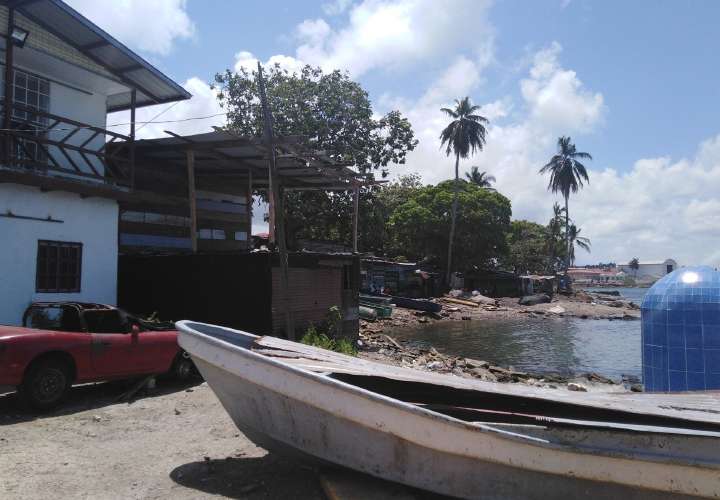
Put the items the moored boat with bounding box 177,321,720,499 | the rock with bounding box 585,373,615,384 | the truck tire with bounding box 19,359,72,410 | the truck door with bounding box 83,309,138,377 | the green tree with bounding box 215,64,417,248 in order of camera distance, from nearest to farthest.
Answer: the moored boat with bounding box 177,321,720,499, the truck tire with bounding box 19,359,72,410, the truck door with bounding box 83,309,138,377, the rock with bounding box 585,373,615,384, the green tree with bounding box 215,64,417,248

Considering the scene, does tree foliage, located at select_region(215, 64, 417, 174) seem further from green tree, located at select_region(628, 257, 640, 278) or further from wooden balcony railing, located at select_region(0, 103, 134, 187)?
green tree, located at select_region(628, 257, 640, 278)

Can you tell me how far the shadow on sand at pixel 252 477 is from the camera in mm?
4758

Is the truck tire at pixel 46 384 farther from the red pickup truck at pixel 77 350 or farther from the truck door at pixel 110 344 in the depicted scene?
the truck door at pixel 110 344

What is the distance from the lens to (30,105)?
12.0m

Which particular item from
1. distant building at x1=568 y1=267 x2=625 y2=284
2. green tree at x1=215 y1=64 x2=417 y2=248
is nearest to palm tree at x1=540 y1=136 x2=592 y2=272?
green tree at x1=215 y1=64 x2=417 y2=248

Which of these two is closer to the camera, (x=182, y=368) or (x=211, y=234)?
(x=182, y=368)

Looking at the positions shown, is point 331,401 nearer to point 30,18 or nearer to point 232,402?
point 232,402

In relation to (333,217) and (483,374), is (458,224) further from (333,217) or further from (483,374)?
(483,374)

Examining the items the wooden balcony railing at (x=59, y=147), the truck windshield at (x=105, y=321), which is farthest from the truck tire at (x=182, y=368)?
the wooden balcony railing at (x=59, y=147)

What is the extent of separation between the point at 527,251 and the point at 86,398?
63.0 m

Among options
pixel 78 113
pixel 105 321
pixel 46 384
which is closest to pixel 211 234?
pixel 78 113

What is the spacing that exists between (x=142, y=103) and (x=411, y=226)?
1350 inches

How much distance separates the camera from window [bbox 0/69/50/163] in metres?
11.6

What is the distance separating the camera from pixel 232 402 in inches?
203
